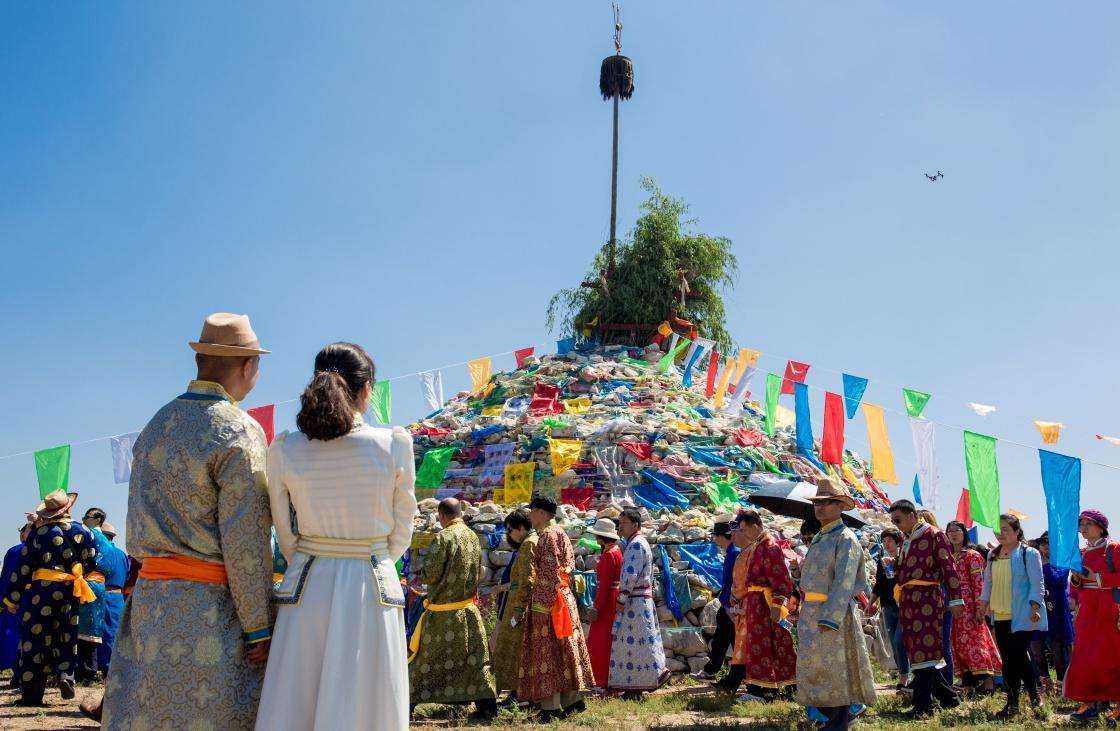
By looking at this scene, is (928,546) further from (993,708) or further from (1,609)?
(1,609)

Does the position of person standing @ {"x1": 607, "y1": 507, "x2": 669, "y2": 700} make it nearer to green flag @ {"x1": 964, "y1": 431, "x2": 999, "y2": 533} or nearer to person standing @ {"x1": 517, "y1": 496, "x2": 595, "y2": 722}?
person standing @ {"x1": 517, "y1": 496, "x2": 595, "y2": 722}

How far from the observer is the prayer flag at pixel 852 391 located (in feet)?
43.5

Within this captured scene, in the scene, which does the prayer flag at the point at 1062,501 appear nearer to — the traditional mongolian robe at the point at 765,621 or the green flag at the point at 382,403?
the traditional mongolian robe at the point at 765,621

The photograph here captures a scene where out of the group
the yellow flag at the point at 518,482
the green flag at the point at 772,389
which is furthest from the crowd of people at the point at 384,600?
the yellow flag at the point at 518,482

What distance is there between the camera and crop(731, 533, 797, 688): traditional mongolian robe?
8273 millimetres

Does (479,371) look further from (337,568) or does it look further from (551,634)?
(337,568)

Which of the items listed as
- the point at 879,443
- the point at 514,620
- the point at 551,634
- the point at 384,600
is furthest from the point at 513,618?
the point at 879,443

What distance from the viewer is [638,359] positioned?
24.4 meters

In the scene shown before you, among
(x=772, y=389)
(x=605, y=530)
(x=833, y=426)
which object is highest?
(x=772, y=389)

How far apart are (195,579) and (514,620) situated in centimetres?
518

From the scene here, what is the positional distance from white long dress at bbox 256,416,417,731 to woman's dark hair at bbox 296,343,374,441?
8 cm

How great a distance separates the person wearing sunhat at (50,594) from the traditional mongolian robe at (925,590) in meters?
7.27

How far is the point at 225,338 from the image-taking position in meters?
3.82

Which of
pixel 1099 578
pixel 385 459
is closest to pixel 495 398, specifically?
pixel 1099 578
